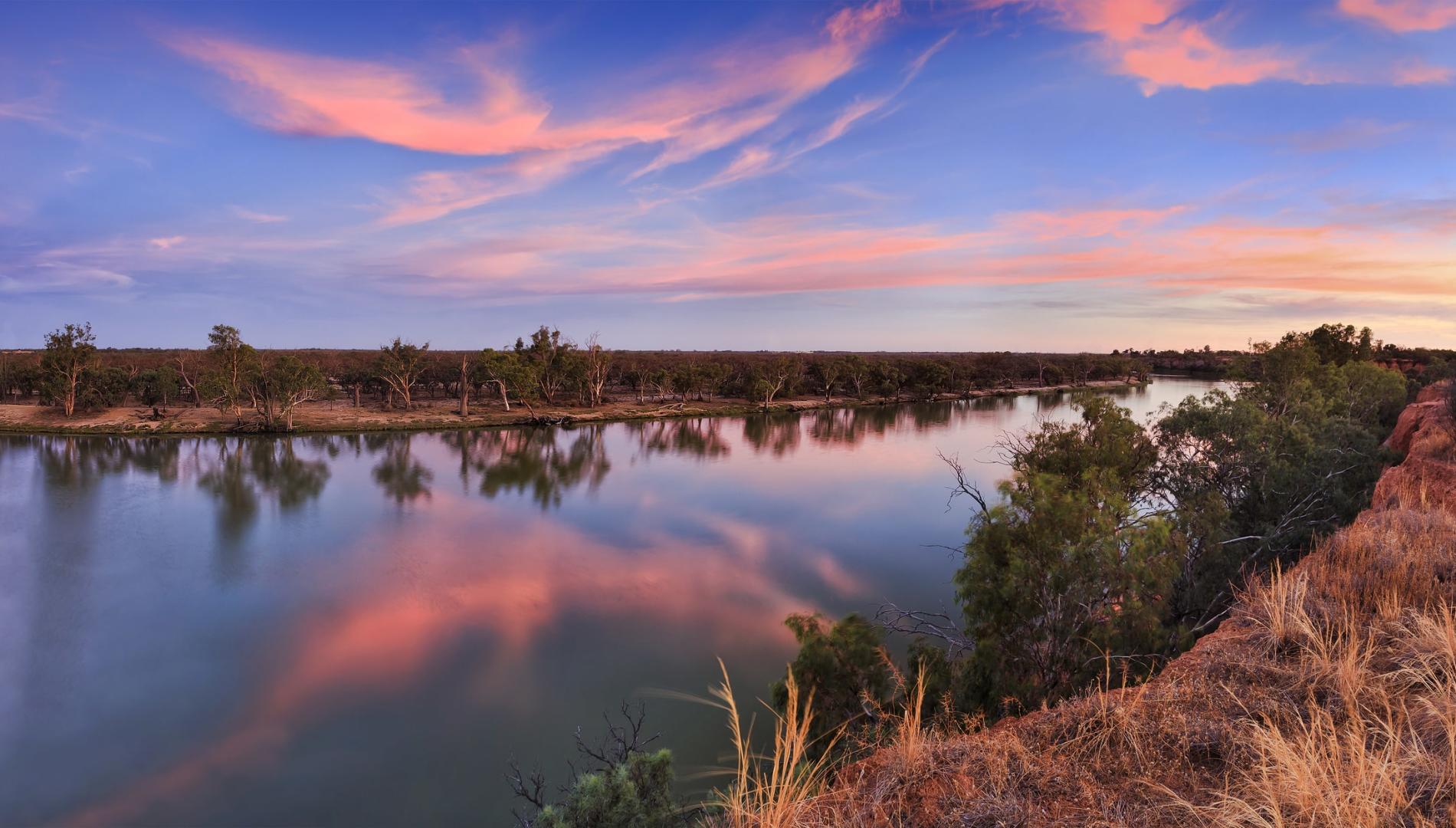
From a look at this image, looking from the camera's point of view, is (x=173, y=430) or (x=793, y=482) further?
(x=173, y=430)

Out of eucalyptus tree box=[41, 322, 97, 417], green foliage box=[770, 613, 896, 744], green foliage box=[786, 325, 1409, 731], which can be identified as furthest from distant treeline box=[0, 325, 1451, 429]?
green foliage box=[770, 613, 896, 744]

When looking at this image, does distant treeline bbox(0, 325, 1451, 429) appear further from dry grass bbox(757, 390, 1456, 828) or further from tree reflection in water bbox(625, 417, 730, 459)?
dry grass bbox(757, 390, 1456, 828)

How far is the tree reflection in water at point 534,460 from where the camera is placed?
107 feet

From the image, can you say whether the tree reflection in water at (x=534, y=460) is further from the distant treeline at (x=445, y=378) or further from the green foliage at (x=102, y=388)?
the green foliage at (x=102, y=388)

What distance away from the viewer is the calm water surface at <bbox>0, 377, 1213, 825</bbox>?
10922mm

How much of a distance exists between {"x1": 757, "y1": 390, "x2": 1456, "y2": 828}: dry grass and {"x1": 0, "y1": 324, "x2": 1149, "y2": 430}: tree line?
5275cm

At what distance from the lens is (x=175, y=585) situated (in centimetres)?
1862

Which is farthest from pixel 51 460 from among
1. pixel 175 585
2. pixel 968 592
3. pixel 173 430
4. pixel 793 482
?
pixel 968 592

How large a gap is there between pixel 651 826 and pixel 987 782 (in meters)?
5.58

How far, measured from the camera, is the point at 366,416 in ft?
169

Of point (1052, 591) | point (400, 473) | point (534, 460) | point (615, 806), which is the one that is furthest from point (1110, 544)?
point (534, 460)

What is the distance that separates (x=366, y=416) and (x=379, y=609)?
40192 millimetres

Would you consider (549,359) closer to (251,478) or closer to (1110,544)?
(251,478)

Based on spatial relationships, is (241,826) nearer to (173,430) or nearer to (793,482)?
(793,482)
